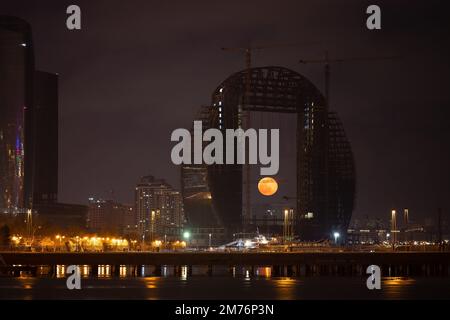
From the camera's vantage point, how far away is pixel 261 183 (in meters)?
165

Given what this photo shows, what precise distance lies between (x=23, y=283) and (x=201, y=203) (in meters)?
93.1

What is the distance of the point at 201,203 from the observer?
185 metres

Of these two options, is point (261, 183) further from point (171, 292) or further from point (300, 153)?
point (171, 292)

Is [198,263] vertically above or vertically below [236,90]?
below

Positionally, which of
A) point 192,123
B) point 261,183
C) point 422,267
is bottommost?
point 422,267

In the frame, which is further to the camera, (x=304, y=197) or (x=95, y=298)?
(x=304, y=197)

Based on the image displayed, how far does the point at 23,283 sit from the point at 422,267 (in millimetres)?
65210
